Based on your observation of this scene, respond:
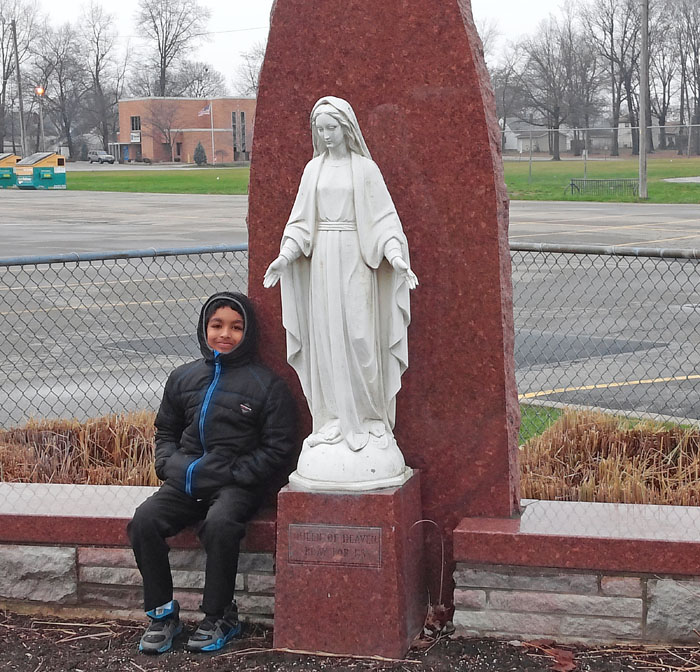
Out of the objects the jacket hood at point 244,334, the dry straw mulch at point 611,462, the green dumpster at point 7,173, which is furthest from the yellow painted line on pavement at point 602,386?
the green dumpster at point 7,173

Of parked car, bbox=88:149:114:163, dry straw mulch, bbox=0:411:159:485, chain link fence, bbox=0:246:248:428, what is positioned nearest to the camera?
dry straw mulch, bbox=0:411:159:485

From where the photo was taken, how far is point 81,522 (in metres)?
4.95

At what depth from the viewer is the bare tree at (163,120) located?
79.8 metres

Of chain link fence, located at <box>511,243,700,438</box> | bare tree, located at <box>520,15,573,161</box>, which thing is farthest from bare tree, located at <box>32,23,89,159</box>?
chain link fence, located at <box>511,243,700,438</box>

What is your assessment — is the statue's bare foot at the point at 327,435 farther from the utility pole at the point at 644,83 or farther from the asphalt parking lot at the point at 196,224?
the utility pole at the point at 644,83

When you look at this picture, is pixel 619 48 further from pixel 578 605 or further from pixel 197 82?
pixel 578 605

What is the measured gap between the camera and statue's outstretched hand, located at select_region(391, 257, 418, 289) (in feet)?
14.3

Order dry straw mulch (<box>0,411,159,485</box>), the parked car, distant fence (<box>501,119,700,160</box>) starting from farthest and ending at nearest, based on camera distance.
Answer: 1. the parked car
2. distant fence (<box>501,119,700,160</box>)
3. dry straw mulch (<box>0,411,159,485</box>)

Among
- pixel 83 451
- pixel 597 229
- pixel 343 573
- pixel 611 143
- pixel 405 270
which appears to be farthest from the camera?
pixel 611 143

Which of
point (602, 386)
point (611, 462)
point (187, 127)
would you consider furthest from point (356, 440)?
point (187, 127)

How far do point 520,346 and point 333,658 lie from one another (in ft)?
20.0

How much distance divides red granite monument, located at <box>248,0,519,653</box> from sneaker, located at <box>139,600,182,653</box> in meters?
1.09

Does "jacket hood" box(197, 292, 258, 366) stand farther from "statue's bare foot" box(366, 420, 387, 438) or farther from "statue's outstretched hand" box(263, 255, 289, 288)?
"statue's bare foot" box(366, 420, 387, 438)

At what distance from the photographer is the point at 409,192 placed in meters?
4.82
